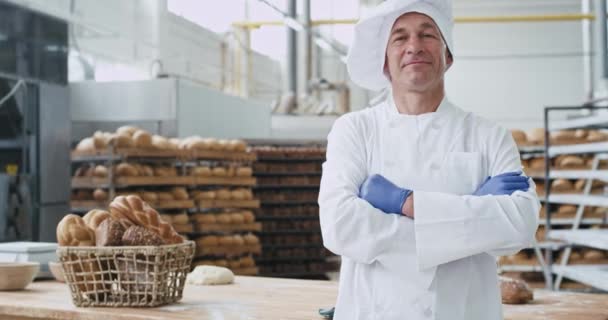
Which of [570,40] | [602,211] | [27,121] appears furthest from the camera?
[570,40]

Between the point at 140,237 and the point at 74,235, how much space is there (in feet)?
0.72

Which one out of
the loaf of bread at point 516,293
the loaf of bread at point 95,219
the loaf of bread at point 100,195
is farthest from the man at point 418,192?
the loaf of bread at point 100,195

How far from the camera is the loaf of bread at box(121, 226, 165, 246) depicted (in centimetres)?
234

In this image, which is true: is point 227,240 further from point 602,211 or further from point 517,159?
point 517,159

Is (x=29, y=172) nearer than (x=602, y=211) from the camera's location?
Yes

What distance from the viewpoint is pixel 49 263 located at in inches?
116

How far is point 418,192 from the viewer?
1.73 m

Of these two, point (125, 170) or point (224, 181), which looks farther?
point (224, 181)

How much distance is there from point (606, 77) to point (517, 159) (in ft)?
25.0

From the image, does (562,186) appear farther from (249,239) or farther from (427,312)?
(427,312)

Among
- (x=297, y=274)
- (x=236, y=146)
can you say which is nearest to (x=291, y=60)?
(x=297, y=274)

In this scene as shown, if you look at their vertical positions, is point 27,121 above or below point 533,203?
above

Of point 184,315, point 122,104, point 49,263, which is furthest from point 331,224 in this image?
point 122,104

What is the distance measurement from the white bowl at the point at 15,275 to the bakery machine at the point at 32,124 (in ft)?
7.17
